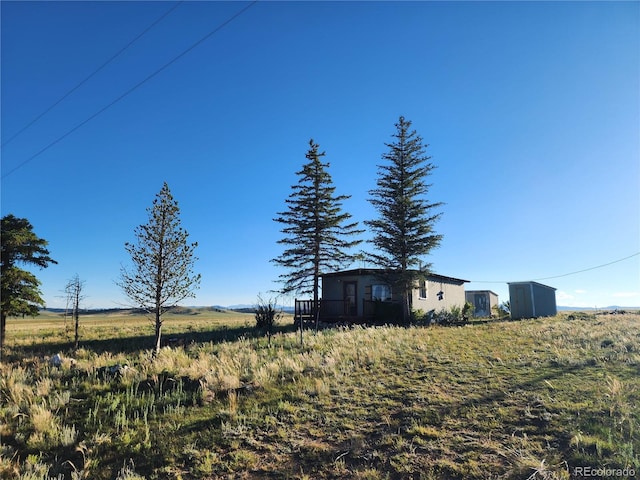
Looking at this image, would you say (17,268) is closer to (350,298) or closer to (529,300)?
(350,298)

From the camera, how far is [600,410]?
6.23 metres

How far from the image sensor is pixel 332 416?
6832mm

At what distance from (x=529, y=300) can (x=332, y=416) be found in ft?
88.1

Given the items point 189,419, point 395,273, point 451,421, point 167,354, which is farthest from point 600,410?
point 395,273

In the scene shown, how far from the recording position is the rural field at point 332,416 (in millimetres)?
5207

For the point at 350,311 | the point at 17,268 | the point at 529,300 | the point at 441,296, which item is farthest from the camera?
the point at 441,296

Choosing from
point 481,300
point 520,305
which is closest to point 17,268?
point 520,305

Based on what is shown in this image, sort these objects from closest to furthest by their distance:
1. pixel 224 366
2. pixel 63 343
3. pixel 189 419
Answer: pixel 189 419 → pixel 224 366 → pixel 63 343

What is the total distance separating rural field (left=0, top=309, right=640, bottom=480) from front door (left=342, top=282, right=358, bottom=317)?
12.9 m

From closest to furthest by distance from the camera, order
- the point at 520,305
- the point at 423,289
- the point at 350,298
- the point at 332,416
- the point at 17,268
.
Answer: the point at 332,416, the point at 17,268, the point at 350,298, the point at 423,289, the point at 520,305

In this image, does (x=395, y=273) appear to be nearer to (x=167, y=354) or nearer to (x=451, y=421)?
(x=167, y=354)

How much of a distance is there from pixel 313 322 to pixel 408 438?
708 inches

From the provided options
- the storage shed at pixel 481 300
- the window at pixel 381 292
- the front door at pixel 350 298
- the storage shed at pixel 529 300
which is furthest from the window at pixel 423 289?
the storage shed at pixel 481 300

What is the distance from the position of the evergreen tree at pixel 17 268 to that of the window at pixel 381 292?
1835cm
